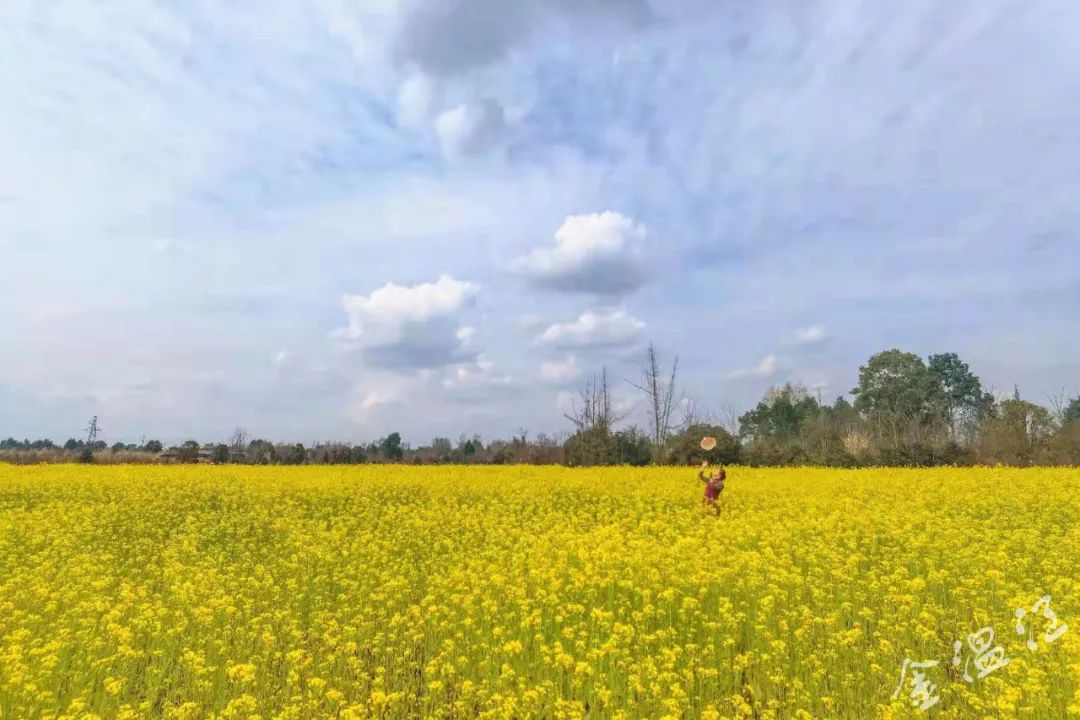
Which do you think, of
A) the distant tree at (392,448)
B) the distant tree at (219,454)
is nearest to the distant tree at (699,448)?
the distant tree at (392,448)

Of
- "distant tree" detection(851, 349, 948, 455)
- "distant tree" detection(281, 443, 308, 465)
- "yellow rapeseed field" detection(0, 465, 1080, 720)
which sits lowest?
"yellow rapeseed field" detection(0, 465, 1080, 720)

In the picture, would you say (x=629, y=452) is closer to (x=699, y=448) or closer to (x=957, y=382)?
(x=699, y=448)

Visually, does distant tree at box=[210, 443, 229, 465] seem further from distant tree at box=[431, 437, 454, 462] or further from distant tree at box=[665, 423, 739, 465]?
distant tree at box=[665, 423, 739, 465]

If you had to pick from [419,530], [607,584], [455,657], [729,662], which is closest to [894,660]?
[729,662]

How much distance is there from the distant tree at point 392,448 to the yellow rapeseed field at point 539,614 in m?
25.6

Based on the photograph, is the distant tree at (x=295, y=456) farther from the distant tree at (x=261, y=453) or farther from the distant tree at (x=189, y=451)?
the distant tree at (x=189, y=451)

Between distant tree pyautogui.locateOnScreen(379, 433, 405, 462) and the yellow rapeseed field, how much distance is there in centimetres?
2556

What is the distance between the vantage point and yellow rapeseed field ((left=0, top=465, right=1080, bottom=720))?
245 inches

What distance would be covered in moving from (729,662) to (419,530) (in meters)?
8.53

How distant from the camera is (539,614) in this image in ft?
25.1

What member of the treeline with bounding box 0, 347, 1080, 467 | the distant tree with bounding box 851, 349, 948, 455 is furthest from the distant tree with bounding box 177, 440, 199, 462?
the distant tree with bounding box 851, 349, 948, 455

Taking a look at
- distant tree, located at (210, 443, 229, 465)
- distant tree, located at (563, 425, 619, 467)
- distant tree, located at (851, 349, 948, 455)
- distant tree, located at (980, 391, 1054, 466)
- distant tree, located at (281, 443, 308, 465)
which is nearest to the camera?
distant tree, located at (980, 391, 1054, 466)

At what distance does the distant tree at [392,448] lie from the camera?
42909 millimetres

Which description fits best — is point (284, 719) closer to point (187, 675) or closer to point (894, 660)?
point (187, 675)
